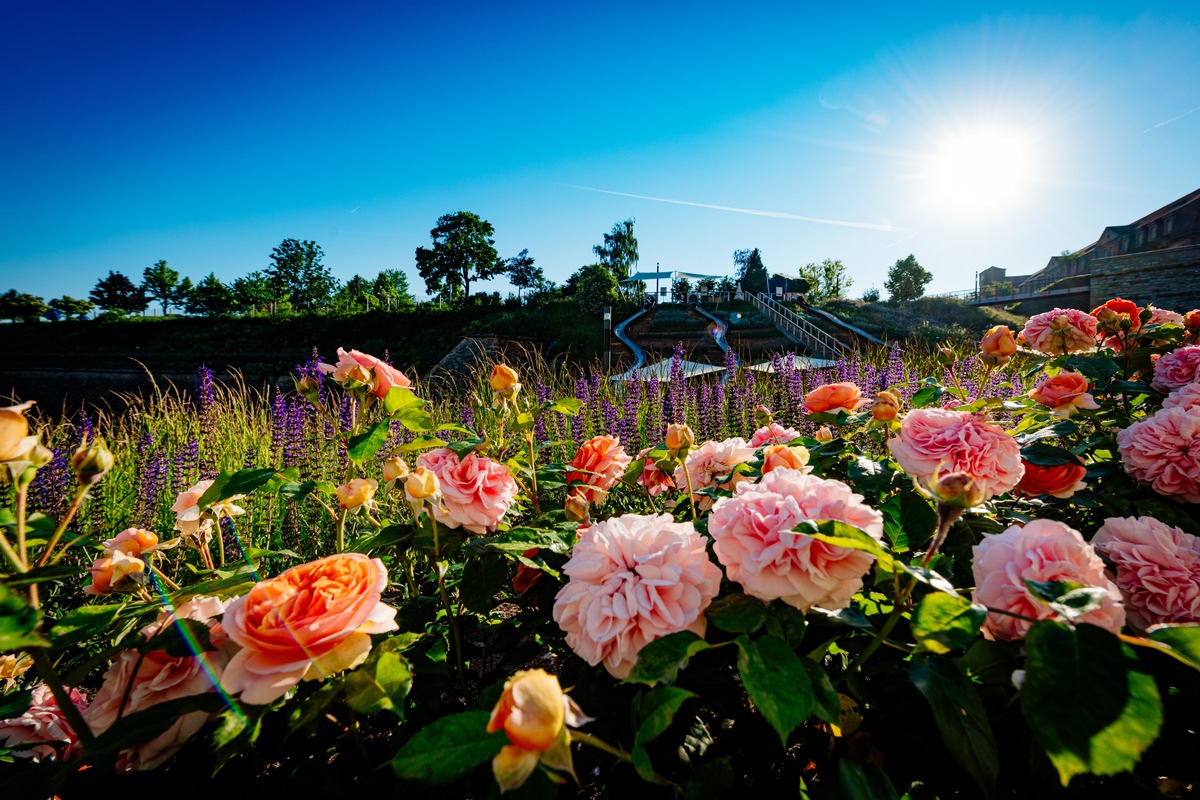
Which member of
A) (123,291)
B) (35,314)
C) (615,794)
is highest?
(123,291)

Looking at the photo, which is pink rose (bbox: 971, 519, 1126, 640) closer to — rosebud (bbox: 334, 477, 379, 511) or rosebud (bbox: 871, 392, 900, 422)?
rosebud (bbox: 871, 392, 900, 422)

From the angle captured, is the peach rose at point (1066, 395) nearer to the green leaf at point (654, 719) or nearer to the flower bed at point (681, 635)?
the flower bed at point (681, 635)

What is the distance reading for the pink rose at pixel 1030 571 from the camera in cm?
51

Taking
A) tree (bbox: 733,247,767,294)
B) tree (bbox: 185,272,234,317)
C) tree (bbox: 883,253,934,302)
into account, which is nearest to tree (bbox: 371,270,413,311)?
tree (bbox: 185,272,234,317)

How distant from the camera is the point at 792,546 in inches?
19.2

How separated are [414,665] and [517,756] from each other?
1.15ft

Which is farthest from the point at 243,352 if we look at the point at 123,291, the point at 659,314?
the point at 123,291

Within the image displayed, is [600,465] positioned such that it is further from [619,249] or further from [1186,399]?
[619,249]

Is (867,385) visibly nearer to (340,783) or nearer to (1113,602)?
(1113,602)

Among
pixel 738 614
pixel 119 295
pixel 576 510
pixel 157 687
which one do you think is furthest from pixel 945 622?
pixel 119 295

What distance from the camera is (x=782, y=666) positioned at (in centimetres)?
44

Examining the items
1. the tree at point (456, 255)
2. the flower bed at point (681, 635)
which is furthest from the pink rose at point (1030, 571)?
the tree at point (456, 255)

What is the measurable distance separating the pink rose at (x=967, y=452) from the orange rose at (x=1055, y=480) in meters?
0.17

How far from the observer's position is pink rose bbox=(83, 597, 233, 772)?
1.77 ft
